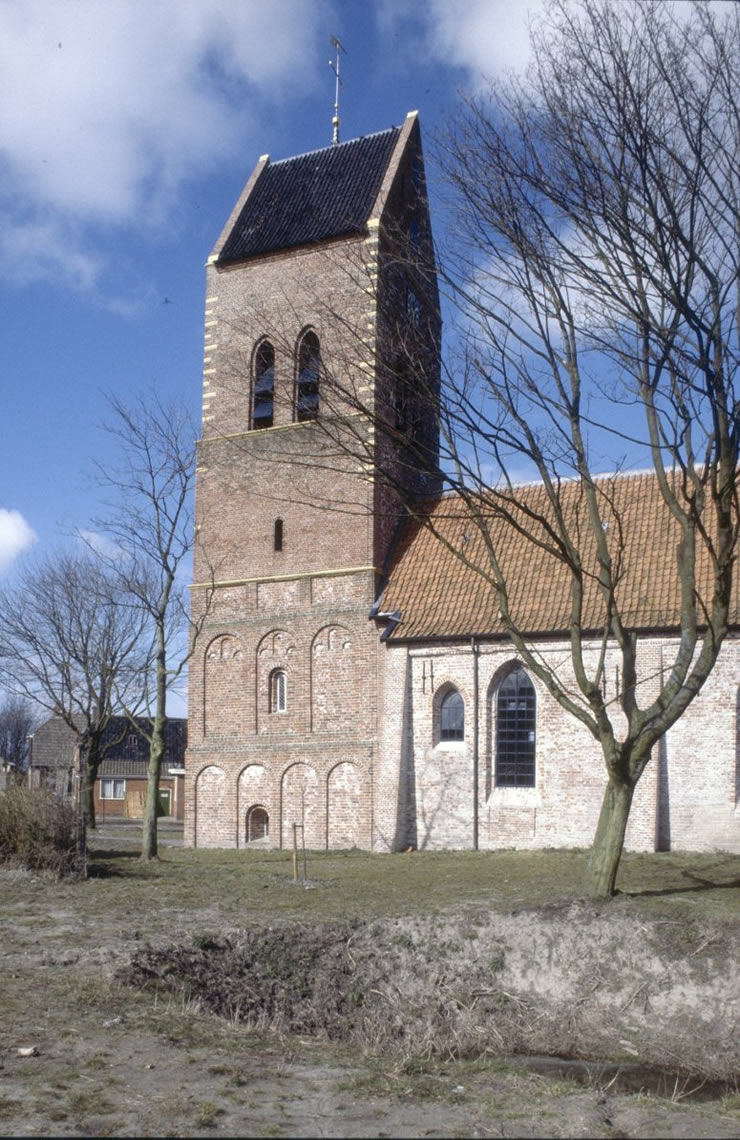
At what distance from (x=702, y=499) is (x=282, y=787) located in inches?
618

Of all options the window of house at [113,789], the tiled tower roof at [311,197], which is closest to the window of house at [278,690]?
the tiled tower roof at [311,197]

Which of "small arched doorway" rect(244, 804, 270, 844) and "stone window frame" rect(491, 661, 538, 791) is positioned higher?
"stone window frame" rect(491, 661, 538, 791)

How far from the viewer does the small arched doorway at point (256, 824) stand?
26375 mm

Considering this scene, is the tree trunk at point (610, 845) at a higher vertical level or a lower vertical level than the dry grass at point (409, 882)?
higher

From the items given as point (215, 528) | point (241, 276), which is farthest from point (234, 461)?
point (241, 276)

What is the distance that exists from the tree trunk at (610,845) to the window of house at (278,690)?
14.2 metres

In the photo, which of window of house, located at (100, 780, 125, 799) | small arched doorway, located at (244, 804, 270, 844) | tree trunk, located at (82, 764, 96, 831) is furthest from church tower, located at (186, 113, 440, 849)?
window of house, located at (100, 780, 125, 799)

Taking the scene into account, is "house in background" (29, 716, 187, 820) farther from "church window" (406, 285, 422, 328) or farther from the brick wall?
"church window" (406, 285, 422, 328)

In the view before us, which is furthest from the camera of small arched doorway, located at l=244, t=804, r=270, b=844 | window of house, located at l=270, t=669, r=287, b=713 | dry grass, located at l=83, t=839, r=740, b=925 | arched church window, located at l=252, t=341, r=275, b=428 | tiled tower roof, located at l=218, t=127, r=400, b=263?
arched church window, located at l=252, t=341, r=275, b=428

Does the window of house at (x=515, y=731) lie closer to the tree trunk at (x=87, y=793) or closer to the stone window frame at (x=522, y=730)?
the stone window frame at (x=522, y=730)

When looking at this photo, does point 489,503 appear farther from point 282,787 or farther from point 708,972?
point 282,787

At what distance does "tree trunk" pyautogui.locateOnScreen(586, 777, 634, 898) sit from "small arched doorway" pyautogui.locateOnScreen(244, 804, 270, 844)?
1431 cm

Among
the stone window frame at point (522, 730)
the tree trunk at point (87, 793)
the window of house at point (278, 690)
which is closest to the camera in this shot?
the tree trunk at point (87, 793)

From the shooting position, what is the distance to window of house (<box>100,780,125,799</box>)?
5931 cm
